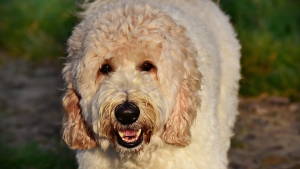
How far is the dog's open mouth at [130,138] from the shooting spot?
364cm

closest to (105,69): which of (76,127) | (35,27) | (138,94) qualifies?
(138,94)

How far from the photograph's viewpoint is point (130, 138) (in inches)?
145

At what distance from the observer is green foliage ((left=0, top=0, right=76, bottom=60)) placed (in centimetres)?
952

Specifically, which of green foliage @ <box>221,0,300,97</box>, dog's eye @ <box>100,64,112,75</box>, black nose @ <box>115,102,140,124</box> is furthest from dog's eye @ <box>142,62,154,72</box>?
green foliage @ <box>221,0,300,97</box>

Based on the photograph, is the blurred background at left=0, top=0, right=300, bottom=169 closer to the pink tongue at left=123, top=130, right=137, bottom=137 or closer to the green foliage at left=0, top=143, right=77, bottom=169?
the green foliage at left=0, top=143, right=77, bottom=169

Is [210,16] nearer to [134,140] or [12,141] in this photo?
[134,140]

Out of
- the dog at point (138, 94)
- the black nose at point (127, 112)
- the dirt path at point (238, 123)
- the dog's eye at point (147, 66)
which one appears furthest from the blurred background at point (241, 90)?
the black nose at point (127, 112)

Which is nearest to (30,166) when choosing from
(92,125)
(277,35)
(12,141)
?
(12,141)

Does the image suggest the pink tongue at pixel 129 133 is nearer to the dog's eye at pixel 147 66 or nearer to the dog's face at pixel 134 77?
the dog's face at pixel 134 77

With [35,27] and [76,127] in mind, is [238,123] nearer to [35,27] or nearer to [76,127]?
[76,127]

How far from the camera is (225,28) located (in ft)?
16.8

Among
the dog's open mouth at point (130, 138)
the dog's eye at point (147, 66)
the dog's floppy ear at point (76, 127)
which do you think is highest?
the dog's eye at point (147, 66)

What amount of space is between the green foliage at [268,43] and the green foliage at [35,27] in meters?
2.91

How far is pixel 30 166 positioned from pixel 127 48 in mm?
2787
